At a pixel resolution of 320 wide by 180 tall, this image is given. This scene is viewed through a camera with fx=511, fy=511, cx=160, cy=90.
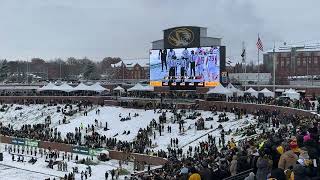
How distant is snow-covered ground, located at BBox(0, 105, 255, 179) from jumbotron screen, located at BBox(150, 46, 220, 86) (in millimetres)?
6167

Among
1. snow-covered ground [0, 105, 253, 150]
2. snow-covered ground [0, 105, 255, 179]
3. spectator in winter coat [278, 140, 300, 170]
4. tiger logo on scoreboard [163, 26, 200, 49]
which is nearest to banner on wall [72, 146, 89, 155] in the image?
snow-covered ground [0, 105, 255, 179]

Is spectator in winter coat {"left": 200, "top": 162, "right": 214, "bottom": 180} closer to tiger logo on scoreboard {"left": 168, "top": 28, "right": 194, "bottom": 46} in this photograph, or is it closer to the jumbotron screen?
the jumbotron screen

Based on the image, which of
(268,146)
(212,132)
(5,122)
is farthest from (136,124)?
(268,146)

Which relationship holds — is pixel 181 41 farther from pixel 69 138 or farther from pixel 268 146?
pixel 268 146

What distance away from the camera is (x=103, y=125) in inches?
2339

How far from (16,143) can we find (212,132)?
69.7 ft

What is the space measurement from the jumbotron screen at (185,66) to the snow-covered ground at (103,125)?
20.2 feet

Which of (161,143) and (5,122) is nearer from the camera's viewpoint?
(161,143)

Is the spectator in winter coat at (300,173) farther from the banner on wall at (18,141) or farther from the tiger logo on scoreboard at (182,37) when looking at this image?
the tiger logo on scoreboard at (182,37)

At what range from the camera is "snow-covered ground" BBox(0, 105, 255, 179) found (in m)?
43.6

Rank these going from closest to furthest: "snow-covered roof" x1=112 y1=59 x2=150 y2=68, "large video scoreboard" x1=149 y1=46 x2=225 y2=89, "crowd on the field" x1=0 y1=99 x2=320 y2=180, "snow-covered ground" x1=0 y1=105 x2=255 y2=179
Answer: "crowd on the field" x1=0 y1=99 x2=320 y2=180
"snow-covered ground" x1=0 y1=105 x2=255 y2=179
"large video scoreboard" x1=149 y1=46 x2=225 y2=89
"snow-covered roof" x1=112 y1=59 x2=150 y2=68

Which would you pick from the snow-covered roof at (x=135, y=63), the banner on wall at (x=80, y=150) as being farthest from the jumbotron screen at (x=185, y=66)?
the snow-covered roof at (x=135, y=63)

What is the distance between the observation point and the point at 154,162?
41.4m

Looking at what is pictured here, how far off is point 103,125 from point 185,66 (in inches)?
505
